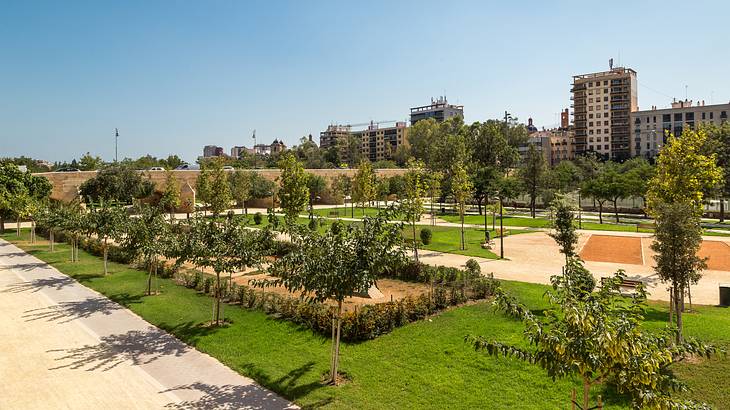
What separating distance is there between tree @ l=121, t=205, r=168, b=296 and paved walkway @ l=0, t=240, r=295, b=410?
8.34 ft

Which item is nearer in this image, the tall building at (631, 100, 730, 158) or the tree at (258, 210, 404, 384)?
the tree at (258, 210, 404, 384)

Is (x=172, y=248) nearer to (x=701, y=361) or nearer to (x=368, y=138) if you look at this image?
(x=701, y=361)

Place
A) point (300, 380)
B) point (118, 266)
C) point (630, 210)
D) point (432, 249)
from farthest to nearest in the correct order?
point (630, 210), point (432, 249), point (118, 266), point (300, 380)

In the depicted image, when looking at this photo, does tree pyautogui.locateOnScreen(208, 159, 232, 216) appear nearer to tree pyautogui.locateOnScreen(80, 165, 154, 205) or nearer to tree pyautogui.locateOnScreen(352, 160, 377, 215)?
tree pyautogui.locateOnScreen(352, 160, 377, 215)

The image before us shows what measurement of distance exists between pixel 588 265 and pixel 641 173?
3580 centimetres

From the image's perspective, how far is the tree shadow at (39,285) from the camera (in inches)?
908

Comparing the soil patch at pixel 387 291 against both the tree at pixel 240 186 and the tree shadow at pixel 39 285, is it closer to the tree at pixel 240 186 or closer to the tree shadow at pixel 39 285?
the tree shadow at pixel 39 285

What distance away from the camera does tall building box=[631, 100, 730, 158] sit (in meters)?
97.6

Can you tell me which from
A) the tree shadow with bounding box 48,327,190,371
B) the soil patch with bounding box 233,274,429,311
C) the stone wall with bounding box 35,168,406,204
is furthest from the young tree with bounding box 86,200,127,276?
the stone wall with bounding box 35,168,406,204

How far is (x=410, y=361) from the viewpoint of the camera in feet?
44.0

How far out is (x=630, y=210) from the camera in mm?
62125

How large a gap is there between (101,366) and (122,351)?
1084 mm

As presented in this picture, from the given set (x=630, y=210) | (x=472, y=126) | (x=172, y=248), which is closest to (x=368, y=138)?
(x=472, y=126)

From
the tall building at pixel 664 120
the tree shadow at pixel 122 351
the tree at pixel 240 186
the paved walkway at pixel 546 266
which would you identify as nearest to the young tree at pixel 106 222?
the tree shadow at pixel 122 351
